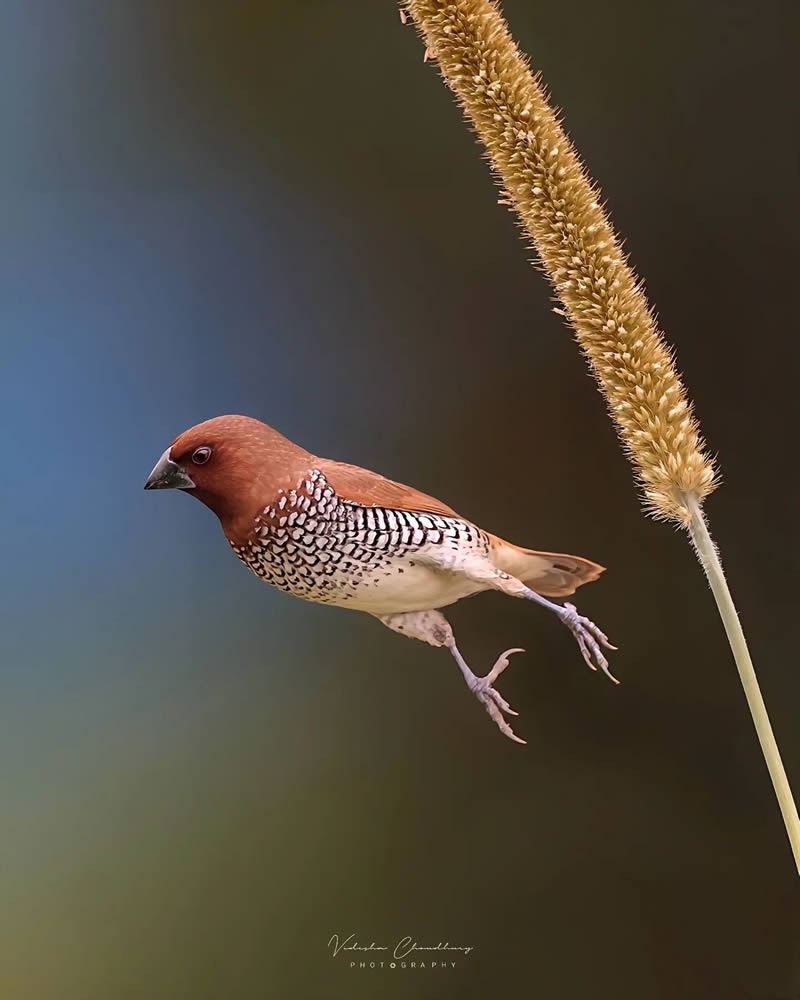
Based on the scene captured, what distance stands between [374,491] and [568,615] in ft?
0.85

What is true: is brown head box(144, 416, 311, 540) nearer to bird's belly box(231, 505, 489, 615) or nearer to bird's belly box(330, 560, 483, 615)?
bird's belly box(231, 505, 489, 615)

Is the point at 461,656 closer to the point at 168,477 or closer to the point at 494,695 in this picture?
the point at 494,695

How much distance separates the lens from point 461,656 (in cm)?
85

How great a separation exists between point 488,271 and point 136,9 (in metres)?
0.53

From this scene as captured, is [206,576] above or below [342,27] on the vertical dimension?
below

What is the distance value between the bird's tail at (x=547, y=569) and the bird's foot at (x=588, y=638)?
0.09 ft

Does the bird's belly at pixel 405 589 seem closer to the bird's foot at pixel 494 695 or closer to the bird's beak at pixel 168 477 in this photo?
the bird's foot at pixel 494 695

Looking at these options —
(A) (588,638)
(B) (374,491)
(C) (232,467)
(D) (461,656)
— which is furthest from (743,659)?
(C) (232,467)

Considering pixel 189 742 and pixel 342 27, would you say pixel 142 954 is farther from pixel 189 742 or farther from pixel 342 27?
pixel 342 27

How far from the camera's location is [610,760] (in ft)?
2.78

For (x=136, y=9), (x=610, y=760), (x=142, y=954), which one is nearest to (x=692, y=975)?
(x=610, y=760)

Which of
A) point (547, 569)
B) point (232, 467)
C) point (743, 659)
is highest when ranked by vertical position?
point (232, 467)

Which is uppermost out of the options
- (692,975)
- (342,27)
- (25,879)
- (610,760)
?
(342,27)
